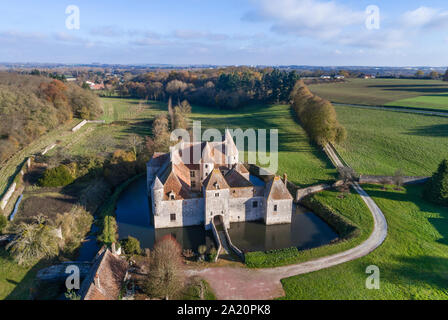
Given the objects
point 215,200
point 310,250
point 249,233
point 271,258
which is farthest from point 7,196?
point 310,250

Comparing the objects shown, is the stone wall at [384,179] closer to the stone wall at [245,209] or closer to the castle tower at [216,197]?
the stone wall at [245,209]

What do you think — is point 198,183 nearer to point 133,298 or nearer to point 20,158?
point 133,298

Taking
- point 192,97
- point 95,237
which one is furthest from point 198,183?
point 192,97

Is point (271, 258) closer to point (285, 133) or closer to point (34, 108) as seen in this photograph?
point (285, 133)

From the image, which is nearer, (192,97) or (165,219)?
(165,219)

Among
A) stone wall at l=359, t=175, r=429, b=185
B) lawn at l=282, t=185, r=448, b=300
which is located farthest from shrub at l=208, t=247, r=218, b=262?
stone wall at l=359, t=175, r=429, b=185

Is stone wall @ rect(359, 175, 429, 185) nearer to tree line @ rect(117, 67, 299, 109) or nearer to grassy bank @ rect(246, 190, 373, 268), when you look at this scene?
grassy bank @ rect(246, 190, 373, 268)
